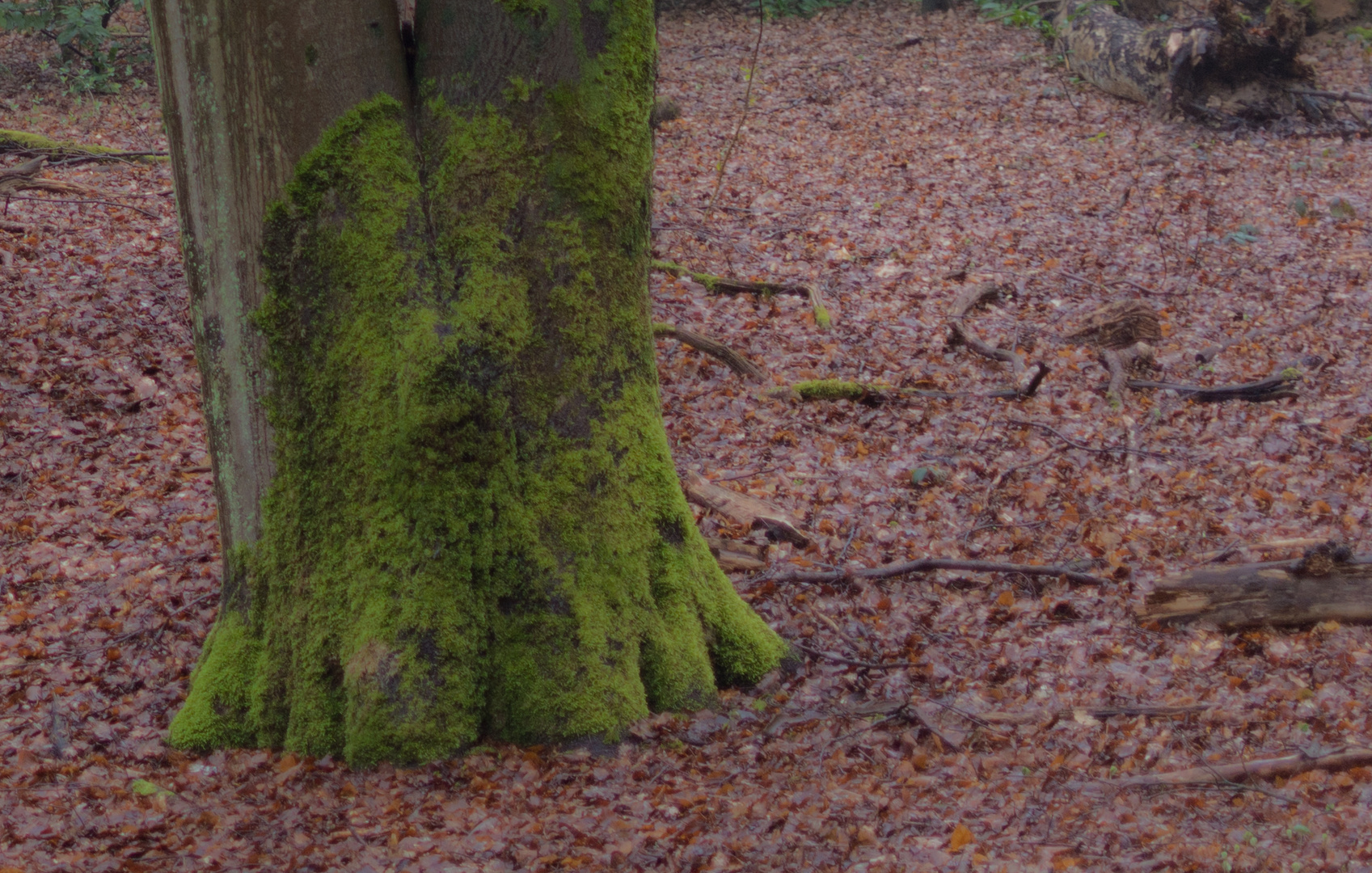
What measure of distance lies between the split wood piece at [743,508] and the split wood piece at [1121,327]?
11.7ft

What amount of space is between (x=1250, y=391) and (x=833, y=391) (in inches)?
114

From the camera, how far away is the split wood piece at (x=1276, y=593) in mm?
4262

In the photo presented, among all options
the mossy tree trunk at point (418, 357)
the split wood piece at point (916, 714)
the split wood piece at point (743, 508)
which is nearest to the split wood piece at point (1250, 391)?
the split wood piece at point (743, 508)

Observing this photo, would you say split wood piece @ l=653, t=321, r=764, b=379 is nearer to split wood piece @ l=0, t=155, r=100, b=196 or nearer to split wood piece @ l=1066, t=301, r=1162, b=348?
split wood piece @ l=1066, t=301, r=1162, b=348

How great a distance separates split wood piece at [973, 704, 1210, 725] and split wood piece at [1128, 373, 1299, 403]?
3.69m

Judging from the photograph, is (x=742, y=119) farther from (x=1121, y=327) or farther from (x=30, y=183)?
(x=30, y=183)

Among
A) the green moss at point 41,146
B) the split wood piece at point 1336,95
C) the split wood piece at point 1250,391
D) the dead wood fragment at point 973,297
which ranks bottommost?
the split wood piece at point 1250,391

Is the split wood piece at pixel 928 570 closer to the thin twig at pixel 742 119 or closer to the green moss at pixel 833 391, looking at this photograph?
the thin twig at pixel 742 119

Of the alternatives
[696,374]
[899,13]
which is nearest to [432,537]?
[696,374]

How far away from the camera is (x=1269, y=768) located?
3.38m

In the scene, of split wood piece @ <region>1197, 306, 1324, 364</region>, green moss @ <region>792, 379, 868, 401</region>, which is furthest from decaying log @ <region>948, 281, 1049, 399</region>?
split wood piece @ <region>1197, 306, 1324, 364</region>

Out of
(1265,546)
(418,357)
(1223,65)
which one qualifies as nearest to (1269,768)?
(1265,546)

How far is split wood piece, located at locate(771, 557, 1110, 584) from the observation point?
493 centimetres

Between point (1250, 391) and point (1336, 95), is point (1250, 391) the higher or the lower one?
the lower one
